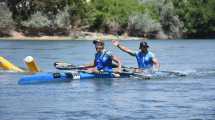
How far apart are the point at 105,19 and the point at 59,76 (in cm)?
7642

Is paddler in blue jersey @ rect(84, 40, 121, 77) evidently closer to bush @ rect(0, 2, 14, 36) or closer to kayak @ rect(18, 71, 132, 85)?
kayak @ rect(18, 71, 132, 85)

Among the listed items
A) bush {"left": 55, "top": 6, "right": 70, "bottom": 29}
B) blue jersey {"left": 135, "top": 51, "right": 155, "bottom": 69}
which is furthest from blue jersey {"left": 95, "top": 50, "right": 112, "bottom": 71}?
bush {"left": 55, "top": 6, "right": 70, "bottom": 29}

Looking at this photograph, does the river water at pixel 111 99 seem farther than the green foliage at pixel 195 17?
No

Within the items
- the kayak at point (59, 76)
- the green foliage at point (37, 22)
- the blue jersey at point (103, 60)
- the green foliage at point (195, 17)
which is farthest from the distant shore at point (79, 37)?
the kayak at point (59, 76)

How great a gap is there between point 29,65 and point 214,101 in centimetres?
1252

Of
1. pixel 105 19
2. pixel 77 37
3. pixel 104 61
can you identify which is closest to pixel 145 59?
pixel 104 61

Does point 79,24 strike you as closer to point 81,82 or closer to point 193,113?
point 81,82

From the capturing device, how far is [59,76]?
1129 inches

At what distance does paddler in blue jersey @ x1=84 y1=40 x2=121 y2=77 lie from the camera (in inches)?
1161

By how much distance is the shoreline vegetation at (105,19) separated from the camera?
323 feet

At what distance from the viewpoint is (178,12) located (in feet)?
351

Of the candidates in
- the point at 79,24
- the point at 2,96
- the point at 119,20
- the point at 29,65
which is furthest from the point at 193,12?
the point at 2,96

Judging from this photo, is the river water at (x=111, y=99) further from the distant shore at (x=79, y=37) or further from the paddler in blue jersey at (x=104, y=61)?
the distant shore at (x=79, y=37)

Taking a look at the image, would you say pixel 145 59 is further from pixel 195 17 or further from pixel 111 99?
pixel 195 17
